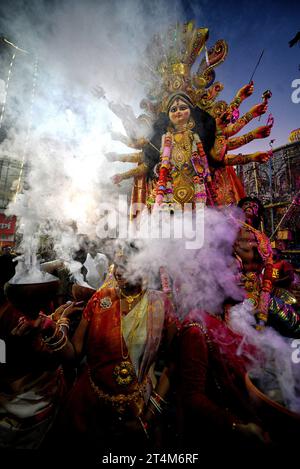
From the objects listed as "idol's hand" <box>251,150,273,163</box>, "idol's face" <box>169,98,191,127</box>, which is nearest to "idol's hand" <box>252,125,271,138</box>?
"idol's hand" <box>251,150,273,163</box>

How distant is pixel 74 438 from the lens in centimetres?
174

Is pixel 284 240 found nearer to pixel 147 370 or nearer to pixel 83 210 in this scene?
pixel 83 210

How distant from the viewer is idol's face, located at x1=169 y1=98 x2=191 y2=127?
4.36m

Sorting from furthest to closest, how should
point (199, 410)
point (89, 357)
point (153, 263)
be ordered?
1. point (153, 263)
2. point (89, 357)
3. point (199, 410)

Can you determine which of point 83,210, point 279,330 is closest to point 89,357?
point 279,330

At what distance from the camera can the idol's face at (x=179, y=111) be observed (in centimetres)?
436

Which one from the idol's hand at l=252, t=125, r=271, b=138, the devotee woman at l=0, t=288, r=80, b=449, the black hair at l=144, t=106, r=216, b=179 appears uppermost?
the black hair at l=144, t=106, r=216, b=179

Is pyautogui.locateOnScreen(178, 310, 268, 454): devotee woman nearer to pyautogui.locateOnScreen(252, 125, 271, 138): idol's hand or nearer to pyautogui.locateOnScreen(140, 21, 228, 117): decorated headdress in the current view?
pyautogui.locateOnScreen(252, 125, 271, 138): idol's hand

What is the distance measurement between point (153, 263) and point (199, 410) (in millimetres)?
1869

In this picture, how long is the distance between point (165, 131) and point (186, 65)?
131cm

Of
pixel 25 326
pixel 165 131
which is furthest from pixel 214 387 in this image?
pixel 165 131

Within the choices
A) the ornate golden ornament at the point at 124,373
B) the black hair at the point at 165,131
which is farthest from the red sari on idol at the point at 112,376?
the black hair at the point at 165,131

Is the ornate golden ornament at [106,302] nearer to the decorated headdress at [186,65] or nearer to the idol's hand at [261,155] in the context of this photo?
the idol's hand at [261,155]

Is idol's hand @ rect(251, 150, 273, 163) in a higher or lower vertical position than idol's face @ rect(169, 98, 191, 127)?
lower
